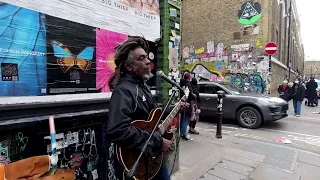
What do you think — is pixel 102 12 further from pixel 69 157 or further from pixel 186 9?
pixel 186 9

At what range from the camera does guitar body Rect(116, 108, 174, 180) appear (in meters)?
1.81

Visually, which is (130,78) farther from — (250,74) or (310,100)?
(310,100)

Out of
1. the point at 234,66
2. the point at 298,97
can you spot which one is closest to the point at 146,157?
the point at 298,97

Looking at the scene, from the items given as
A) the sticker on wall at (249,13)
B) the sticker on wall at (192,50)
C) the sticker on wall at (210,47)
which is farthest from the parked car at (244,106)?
the sticker on wall at (192,50)

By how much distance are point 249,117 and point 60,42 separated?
708cm

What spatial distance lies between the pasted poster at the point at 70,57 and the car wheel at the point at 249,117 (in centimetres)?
650

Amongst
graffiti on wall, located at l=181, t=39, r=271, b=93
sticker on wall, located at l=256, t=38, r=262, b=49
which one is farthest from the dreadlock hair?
sticker on wall, located at l=256, t=38, r=262, b=49

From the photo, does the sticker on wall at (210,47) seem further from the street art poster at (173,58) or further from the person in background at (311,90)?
the street art poster at (173,58)

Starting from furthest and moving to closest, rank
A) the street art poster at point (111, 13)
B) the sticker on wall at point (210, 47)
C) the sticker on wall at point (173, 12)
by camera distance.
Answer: the sticker on wall at point (210, 47) → the sticker on wall at point (173, 12) → the street art poster at point (111, 13)

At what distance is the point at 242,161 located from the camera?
15.1ft

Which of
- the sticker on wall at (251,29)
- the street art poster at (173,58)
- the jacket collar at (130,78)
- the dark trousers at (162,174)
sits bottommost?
the dark trousers at (162,174)

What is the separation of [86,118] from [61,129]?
0.30m

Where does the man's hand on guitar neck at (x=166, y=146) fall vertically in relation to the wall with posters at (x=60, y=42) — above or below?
below

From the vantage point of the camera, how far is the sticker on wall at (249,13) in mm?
14789
